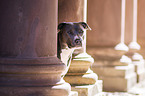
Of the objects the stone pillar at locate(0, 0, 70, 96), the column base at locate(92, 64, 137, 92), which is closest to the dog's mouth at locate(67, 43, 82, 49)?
the stone pillar at locate(0, 0, 70, 96)

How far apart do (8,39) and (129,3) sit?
10652 mm

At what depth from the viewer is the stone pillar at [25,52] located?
5.60 metres

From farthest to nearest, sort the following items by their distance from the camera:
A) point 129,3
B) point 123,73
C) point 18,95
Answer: point 129,3
point 123,73
point 18,95

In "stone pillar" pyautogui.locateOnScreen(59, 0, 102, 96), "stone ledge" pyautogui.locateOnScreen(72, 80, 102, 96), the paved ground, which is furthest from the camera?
the paved ground

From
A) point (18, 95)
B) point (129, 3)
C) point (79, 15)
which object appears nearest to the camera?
point (18, 95)

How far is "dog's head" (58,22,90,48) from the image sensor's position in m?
6.52

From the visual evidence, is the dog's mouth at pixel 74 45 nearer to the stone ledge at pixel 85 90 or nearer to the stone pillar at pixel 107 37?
the stone ledge at pixel 85 90

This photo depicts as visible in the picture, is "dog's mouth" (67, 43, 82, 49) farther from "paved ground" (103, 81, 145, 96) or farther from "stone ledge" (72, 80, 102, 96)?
"paved ground" (103, 81, 145, 96)

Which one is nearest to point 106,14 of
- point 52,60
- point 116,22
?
point 116,22

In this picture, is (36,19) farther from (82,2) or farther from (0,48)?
(82,2)

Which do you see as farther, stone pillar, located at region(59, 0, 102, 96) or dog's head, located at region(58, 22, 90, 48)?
stone pillar, located at region(59, 0, 102, 96)

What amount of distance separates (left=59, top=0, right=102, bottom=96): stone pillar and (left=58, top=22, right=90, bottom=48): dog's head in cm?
142

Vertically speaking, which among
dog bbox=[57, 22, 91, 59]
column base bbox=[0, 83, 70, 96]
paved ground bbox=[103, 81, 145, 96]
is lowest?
paved ground bbox=[103, 81, 145, 96]

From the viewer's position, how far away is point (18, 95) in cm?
558
